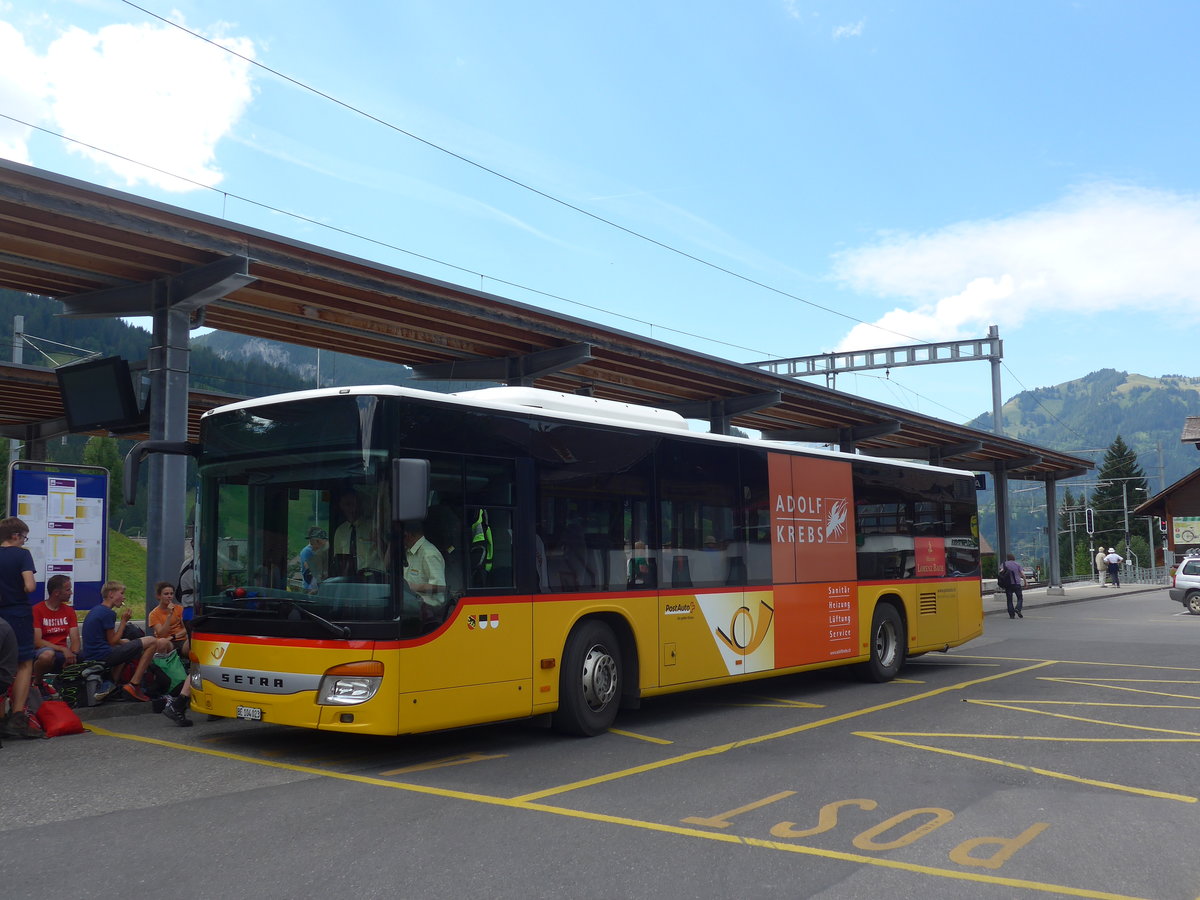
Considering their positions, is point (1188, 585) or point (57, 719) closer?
point (57, 719)

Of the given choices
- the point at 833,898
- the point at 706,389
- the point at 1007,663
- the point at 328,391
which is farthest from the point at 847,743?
the point at 706,389

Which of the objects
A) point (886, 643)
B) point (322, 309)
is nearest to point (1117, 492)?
point (886, 643)

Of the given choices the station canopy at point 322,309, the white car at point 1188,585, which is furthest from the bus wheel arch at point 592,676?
the white car at point 1188,585

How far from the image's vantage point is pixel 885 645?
45.9ft

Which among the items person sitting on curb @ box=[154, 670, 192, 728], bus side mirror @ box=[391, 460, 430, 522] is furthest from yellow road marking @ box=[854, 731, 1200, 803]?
person sitting on curb @ box=[154, 670, 192, 728]

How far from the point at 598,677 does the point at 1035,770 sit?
358 cm

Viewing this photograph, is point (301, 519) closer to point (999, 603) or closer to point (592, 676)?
→ point (592, 676)

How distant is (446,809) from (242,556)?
118 inches

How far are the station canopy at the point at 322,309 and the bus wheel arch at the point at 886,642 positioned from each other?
6400 mm

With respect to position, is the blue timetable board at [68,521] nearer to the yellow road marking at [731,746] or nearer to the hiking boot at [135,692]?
the hiking boot at [135,692]

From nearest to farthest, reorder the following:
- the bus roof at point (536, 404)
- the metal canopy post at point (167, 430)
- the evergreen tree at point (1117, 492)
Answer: the bus roof at point (536, 404)
the metal canopy post at point (167, 430)
the evergreen tree at point (1117, 492)

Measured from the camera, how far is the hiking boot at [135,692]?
10688 millimetres

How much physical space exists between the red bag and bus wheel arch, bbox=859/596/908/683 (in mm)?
8989

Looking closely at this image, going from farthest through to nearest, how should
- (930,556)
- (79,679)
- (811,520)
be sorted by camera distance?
(930,556)
(811,520)
(79,679)
